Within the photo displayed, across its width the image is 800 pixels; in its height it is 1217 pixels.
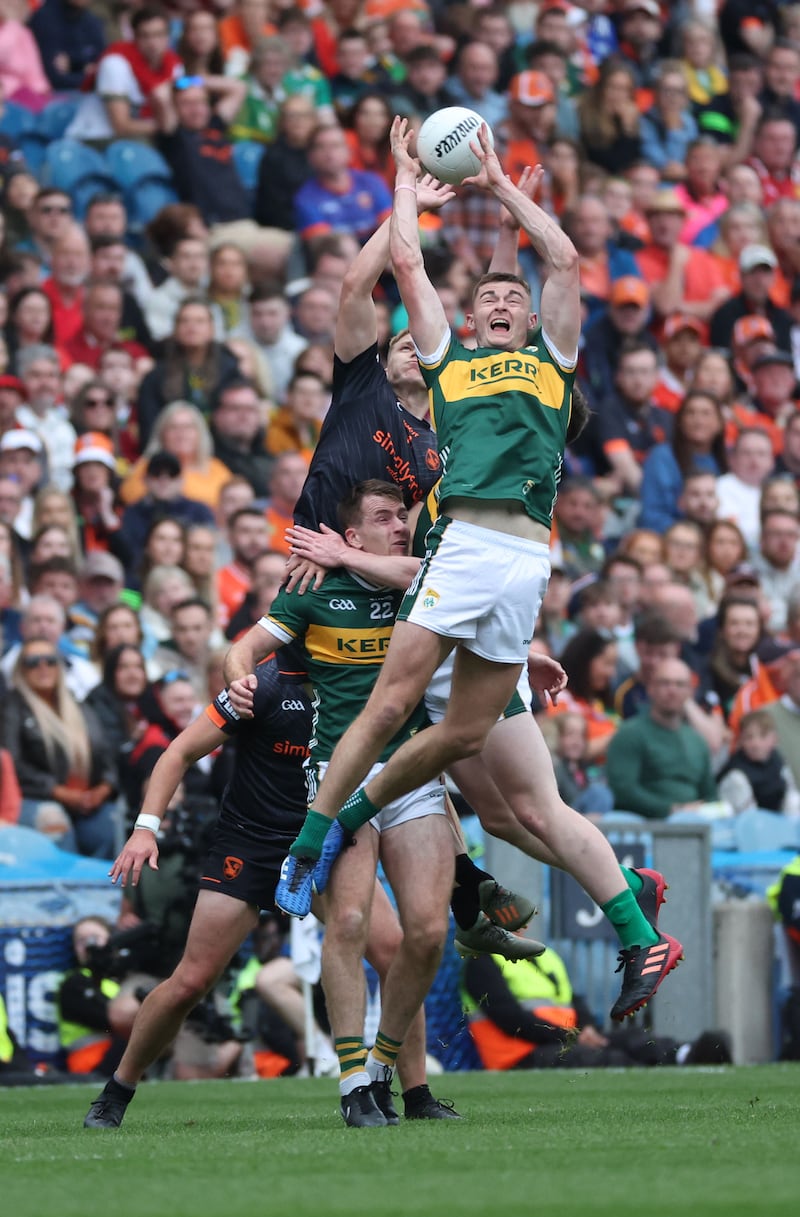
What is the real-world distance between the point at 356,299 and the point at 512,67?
41.0 feet

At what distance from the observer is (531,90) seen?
18.9 m

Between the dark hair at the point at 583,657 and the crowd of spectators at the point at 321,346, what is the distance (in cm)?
2

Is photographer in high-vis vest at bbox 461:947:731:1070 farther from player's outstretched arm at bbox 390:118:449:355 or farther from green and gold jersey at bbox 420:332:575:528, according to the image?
player's outstretched arm at bbox 390:118:449:355

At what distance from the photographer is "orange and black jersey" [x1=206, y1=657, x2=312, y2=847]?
28.0 ft

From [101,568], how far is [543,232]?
20.6 feet

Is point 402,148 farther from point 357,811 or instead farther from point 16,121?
point 16,121

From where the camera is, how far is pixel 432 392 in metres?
7.71

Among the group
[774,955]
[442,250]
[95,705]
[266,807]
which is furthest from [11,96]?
[266,807]

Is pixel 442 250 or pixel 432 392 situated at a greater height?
pixel 442 250

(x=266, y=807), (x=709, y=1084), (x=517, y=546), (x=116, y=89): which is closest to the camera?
(x=517, y=546)

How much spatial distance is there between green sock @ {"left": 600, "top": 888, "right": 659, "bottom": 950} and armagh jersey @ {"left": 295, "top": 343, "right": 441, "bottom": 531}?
66.3 inches

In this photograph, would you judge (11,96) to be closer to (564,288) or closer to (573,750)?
(573,750)

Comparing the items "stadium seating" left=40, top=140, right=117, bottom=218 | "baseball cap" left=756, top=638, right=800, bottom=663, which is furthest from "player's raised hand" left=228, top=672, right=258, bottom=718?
"stadium seating" left=40, top=140, right=117, bottom=218

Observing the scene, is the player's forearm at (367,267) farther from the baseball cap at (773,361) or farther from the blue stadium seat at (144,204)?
the baseball cap at (773,361)
